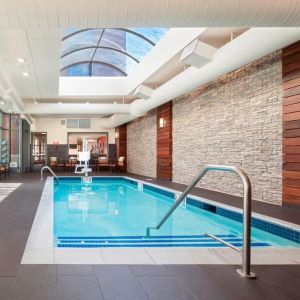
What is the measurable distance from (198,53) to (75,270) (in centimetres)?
486

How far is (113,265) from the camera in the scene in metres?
2.56

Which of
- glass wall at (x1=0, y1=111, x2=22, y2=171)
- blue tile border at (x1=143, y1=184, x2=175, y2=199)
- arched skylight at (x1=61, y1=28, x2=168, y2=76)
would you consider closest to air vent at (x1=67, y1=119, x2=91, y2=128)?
glass wall at (x1=0, y1=111, x2=22, y2=171)

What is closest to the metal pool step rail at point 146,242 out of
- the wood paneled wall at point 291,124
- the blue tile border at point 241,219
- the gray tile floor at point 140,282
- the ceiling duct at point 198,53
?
the blue tile border at point 241,219

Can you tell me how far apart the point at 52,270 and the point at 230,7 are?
9.73 feet

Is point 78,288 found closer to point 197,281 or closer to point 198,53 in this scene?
point 197,281

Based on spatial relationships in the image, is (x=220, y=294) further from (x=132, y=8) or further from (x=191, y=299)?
(x=132, y=8)

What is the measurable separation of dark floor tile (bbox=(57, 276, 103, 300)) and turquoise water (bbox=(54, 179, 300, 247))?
2.09 metres

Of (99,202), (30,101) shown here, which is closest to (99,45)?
(30,101)

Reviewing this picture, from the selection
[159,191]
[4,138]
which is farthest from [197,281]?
[4,138]

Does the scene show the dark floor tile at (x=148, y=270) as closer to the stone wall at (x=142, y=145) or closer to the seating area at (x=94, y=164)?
the stone wall at (x=142, y=145)

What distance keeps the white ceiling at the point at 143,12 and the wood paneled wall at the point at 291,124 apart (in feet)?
6.00

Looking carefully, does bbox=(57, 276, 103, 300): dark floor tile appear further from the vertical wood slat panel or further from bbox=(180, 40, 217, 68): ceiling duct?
the vertical wood slat panel

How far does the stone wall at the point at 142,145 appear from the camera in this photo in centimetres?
1277

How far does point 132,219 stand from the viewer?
570 centimetres
